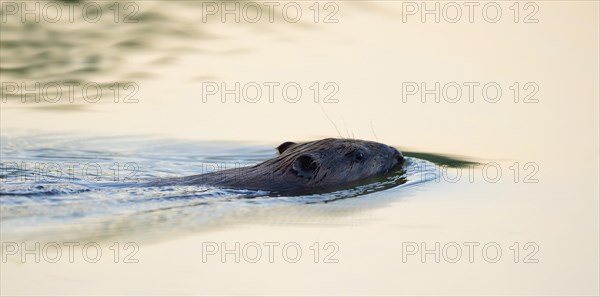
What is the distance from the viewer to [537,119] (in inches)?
425

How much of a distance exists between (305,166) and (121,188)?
1612 millimetres

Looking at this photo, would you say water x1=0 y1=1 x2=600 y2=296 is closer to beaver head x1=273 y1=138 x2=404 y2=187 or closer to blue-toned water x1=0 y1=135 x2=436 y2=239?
blue-toned water x1=0 y1=135 x2=436 y2=239

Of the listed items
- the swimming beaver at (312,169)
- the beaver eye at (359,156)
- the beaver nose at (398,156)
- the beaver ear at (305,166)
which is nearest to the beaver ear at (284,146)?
the swimming beaver at (312,169)

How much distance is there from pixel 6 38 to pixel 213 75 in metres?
2.84

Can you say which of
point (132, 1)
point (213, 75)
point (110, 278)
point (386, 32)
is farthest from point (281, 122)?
point (110, 278)

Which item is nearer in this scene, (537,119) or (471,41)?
(537,119)

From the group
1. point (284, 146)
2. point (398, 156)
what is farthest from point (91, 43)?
point (398, 156)

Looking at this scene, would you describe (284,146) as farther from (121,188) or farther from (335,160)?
(121,188)

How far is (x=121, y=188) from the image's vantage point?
8930mm

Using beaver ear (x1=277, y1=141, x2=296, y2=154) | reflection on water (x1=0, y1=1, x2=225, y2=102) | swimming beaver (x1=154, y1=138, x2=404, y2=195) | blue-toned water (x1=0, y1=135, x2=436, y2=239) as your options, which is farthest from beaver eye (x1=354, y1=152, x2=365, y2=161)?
reflection on water (x1=0, y1=1, x2=225, y2=102)

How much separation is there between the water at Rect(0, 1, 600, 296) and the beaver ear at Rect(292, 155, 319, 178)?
50 centimetres

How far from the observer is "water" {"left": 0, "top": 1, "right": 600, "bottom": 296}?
6938 millimetres

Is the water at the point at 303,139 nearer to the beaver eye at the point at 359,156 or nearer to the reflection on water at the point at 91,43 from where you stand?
the reflection on water at the point at 91,43

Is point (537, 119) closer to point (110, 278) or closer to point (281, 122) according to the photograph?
point (281, 122)
